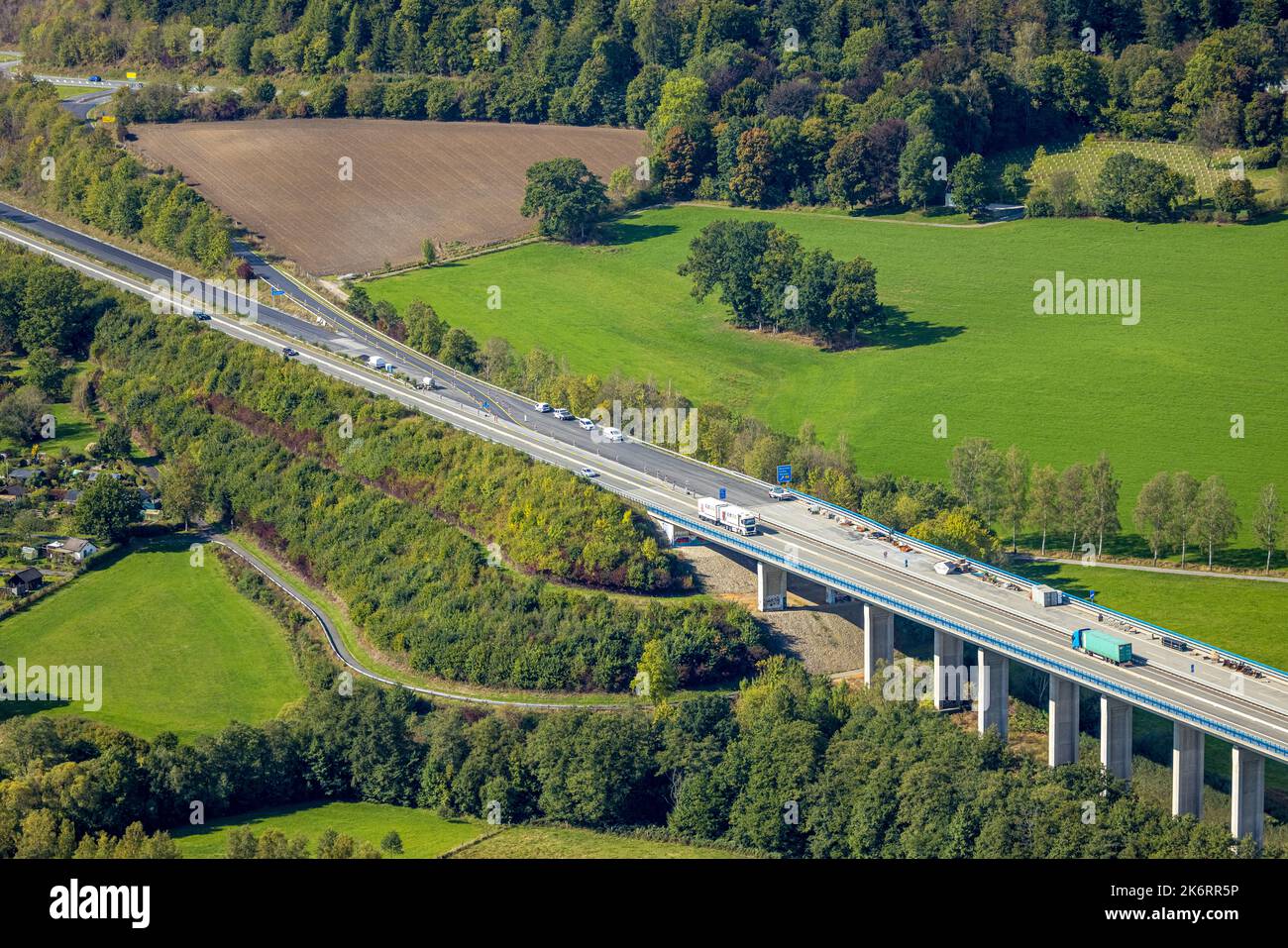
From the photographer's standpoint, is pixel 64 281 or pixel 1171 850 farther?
pixel 64 281

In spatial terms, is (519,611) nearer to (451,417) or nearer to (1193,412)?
(451,417)

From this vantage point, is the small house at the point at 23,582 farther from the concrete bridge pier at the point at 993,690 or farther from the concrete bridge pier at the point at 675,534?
the concrete bridge pier at the point at 993,690

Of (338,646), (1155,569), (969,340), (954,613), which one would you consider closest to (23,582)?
(338,646)

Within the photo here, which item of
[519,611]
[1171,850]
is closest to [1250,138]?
[519,611]

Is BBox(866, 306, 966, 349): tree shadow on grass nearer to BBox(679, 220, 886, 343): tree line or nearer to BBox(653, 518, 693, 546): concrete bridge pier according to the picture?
BBox(679, 220, 886, 343): tree line

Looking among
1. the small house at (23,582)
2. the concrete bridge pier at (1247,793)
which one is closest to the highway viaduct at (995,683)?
the concrete bridge pier at (1247,793)

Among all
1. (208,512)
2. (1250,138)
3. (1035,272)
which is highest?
(1250,138)

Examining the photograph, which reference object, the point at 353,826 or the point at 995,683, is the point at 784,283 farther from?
the point at 353,826
